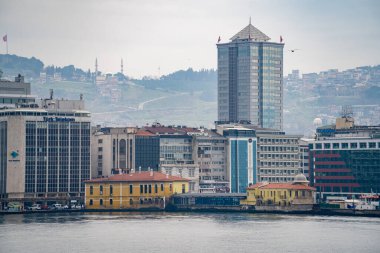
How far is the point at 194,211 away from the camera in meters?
196

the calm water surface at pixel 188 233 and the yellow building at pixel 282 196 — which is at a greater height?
the yellow building at pixel 282 196

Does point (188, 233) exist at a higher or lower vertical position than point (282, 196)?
lower

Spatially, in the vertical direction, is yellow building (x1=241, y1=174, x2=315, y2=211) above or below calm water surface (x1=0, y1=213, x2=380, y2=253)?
above

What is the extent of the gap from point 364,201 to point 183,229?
138 feet

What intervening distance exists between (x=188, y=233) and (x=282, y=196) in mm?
41993

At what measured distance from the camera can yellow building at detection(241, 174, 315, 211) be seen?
189625 mm

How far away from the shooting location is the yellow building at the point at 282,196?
189625 mm

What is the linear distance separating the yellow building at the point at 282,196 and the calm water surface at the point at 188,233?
6844 mm

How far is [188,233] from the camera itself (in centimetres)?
15088

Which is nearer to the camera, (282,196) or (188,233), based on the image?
(188,233)

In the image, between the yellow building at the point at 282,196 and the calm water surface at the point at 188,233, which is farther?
the yellow building at the point at 282,196

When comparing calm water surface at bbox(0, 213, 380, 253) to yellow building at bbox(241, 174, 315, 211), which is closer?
calm water surface at bbox(0, 213, 380, 253)

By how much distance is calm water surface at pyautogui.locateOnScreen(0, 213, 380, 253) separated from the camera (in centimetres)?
13475

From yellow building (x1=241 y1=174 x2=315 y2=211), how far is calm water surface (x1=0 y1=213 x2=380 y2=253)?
269 inches
